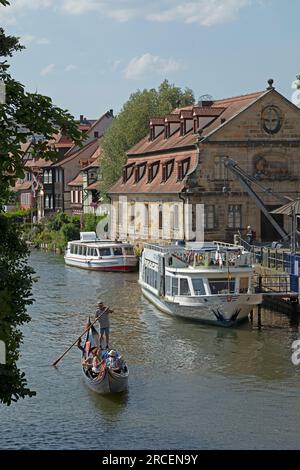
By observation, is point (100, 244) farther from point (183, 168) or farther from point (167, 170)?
point (183, 168)

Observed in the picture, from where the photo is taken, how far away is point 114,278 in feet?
193

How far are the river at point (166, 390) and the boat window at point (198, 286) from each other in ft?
4.43

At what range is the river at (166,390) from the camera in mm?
22719

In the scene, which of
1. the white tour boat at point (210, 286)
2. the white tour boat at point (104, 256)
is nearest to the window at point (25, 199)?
the white tour boat at point (104, 256)

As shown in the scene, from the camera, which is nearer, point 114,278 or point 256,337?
point 256,337

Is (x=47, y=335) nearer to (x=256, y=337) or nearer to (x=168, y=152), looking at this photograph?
(x=256, y=337)

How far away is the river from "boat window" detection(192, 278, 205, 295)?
4.43 ft

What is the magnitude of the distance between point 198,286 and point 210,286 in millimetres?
519

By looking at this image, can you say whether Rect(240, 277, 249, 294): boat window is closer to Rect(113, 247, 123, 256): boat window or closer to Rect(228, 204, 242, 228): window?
Rect(228, 204, 242, 228): window

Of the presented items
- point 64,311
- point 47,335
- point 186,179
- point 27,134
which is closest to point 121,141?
point 186,179

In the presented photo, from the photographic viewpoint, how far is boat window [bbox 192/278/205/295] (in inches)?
1524

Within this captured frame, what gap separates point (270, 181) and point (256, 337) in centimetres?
2602

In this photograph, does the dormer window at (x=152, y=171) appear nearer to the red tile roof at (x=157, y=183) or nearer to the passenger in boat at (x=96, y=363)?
the red tile roof at (x=157, y=183)

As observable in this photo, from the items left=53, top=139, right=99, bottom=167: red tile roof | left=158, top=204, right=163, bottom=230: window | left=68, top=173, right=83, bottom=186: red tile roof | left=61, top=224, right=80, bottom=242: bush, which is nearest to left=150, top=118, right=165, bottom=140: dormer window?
left=158, top=204, right=163, bottom=230: window
